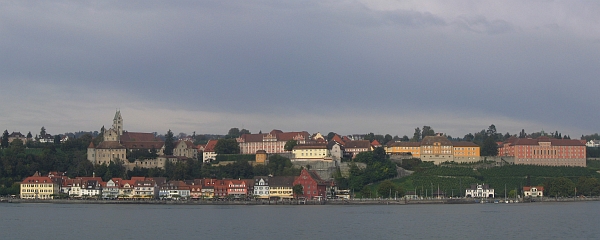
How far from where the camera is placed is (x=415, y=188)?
310 ft

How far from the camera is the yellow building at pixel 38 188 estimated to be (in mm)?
96688

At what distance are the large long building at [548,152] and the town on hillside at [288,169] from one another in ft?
0.39

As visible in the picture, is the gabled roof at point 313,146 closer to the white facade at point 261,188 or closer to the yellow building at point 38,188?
the white facade at point 261,188

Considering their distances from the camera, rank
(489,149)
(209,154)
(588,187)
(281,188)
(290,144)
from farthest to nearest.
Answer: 1. (209,154)
2. (489,149)
3. (290,144)
4. (588,187)
5. (281,188)

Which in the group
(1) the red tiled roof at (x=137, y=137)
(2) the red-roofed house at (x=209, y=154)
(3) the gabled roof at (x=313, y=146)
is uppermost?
(1) the red tiled roof at (x=137, y=137)

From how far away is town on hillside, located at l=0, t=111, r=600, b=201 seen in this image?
95.1m

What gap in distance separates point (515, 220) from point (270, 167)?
42.2 metres

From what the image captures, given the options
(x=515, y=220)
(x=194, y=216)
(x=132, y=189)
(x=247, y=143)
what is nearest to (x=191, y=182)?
(x=132, y=189)

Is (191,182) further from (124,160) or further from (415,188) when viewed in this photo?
(415,188)

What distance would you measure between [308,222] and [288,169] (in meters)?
38.9

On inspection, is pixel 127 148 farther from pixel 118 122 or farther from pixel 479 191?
pixel 479 191

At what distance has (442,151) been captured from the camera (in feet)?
360

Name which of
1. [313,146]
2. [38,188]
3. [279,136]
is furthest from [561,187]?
[38,188]

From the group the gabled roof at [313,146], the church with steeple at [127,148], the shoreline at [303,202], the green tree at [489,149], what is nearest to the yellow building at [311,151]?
the gabled roof at [313,146]
